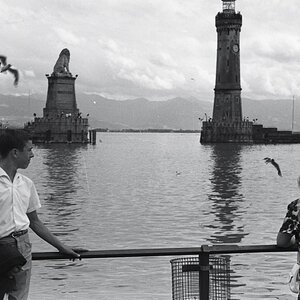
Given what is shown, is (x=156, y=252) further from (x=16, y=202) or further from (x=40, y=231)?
(x=16, y=202)

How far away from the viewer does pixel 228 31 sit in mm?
116812

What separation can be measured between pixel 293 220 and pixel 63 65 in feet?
383

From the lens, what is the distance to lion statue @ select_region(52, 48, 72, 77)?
116375 millimetres

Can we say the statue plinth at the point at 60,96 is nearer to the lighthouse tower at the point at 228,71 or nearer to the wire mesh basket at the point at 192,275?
the lighthouse tower at the point at 228,71

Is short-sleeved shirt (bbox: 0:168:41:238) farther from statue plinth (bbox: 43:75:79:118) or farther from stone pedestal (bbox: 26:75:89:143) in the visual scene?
statue plinth (bbox: 43:75:79:118)

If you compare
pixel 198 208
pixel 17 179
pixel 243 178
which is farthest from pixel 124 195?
pixel 17 179

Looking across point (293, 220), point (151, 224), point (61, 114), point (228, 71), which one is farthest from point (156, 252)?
point (228, 71)

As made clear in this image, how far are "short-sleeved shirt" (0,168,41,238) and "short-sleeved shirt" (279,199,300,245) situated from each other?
207cm

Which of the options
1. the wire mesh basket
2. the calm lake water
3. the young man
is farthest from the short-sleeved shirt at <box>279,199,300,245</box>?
the calm lake water

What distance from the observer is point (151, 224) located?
78.4 feet

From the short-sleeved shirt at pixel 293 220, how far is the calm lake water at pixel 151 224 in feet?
19.1

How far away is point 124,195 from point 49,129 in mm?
83454

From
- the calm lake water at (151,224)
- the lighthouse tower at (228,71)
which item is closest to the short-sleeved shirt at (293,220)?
the calm lake water at (151,224)

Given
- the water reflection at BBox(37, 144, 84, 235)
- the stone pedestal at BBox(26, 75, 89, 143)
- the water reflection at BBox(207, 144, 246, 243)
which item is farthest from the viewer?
the stone pedestal at BBox(26, 75, 89, 143)
